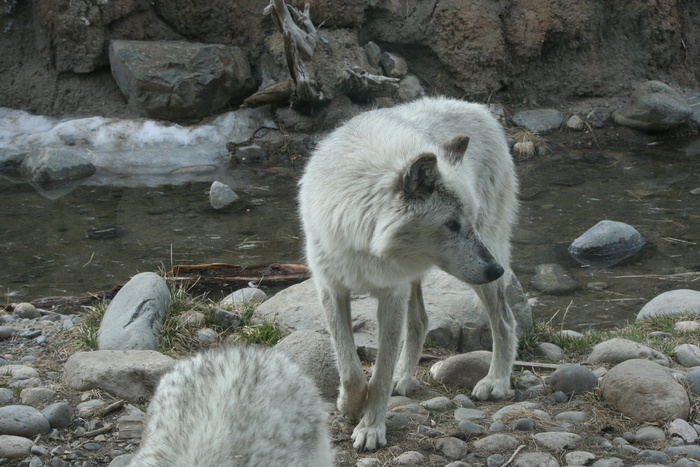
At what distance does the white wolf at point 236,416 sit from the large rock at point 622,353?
2.59 meters

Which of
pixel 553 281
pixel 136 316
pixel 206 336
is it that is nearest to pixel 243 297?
pixel 206 336

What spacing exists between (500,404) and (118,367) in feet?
8.27

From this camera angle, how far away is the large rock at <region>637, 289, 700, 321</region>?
699 cm

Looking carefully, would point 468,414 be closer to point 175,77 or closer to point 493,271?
point 493,271

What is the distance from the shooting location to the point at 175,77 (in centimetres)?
1309

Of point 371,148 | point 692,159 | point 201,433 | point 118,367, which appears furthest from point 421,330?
point 692,159

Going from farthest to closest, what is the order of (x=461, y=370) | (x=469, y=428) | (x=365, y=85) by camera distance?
(x=365, y=85) < (x=461, y=370) < (x=469, y=428)

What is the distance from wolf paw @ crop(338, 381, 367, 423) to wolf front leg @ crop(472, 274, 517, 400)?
3.13ft

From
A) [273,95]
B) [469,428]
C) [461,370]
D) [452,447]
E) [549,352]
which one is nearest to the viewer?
[452,447]

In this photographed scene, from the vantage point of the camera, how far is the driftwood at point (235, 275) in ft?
25.1

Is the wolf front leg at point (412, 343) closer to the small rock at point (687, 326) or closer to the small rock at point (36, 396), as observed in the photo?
the small rock at point (687, 326)

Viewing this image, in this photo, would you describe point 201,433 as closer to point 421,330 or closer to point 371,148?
point 371,148

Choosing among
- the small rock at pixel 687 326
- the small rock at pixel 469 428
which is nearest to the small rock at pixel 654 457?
the small rock at pixel 469 428

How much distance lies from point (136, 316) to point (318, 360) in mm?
1501
